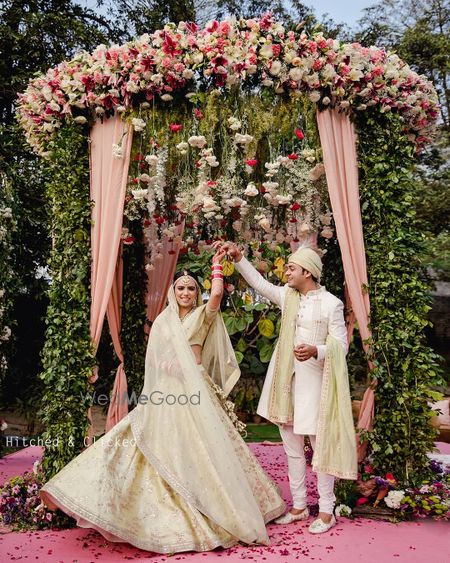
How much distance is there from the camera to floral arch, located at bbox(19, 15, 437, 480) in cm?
425

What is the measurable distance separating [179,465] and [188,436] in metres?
0.19

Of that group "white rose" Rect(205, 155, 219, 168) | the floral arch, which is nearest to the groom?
the floral arch

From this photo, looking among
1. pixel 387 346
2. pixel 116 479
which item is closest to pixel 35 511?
pixel 116 479

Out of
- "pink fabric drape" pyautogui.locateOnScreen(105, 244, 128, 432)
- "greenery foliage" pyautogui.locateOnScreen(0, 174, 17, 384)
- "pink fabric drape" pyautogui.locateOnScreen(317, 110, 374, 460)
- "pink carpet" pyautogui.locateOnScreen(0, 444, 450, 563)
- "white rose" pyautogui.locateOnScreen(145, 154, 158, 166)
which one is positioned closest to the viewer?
"pink carpet" pyautogui.locateOnScreen(0, 444, 450, 563)

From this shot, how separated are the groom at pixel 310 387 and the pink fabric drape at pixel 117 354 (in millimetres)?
1159

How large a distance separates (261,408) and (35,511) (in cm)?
166

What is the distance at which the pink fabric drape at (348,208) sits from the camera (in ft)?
14.7

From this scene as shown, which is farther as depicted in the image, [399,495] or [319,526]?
[399,495]

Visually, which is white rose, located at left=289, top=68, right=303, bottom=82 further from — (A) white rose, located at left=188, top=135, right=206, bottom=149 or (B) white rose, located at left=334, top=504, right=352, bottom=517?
(B) white rose, located at left=334, top=504, right=352, bottom=517

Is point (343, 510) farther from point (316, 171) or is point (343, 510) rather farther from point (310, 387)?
point (316, 171)

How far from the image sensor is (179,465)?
12.3 ft

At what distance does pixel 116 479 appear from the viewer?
3.75 m

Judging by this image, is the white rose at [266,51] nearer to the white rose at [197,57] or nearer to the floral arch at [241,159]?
the floral arch at [241,159]

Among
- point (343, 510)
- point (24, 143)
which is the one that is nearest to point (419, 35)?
point (24, 143)
